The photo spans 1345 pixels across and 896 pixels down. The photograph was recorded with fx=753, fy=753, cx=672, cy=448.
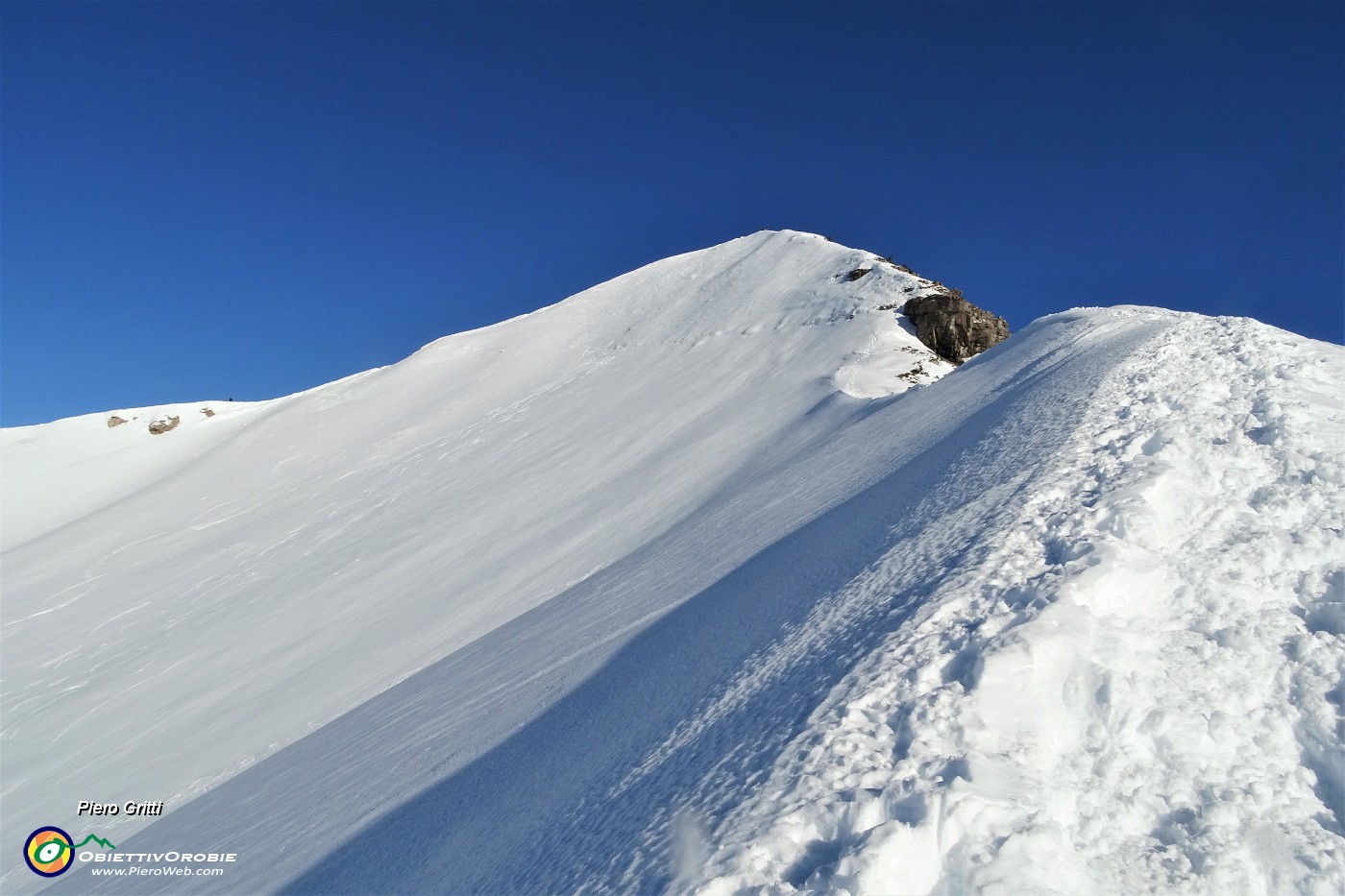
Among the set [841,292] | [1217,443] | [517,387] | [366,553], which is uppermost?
[517,387]

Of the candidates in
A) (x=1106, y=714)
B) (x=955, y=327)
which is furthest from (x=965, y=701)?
(x=955, y=327)

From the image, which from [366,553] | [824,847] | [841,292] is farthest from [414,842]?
[841,292]

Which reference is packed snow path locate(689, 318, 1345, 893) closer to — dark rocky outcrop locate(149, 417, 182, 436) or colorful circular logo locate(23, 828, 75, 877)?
colorful circular logo locate(23, 828, 75, 877)

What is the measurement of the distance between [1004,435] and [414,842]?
6726 mm

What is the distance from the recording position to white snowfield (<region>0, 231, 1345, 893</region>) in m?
3.67

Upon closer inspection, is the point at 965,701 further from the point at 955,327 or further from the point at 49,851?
the point at 955,327

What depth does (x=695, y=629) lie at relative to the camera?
23.9 ft

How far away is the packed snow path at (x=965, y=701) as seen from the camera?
354 centimetres

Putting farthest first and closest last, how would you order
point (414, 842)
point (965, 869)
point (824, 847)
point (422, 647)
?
1. point (422, 647)
2. point (414, 842)
3. point (824, 847)
4. point (965, 869)

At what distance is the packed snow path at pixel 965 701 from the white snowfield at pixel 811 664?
2cm

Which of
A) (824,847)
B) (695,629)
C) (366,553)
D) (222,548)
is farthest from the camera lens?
(222,548)

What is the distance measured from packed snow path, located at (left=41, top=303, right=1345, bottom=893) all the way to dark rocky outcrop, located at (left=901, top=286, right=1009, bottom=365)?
37.9ft

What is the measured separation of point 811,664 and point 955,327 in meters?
17.6

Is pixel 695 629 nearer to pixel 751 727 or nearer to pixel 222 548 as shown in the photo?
pixel 751 727
